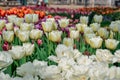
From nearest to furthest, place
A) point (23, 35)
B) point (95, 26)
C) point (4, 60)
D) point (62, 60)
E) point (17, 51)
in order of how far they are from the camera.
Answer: point (4, 60), point (62, 60), point (17, 51), point (23, 35), point (95, 26)

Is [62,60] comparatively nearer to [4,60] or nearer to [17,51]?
[4,60]

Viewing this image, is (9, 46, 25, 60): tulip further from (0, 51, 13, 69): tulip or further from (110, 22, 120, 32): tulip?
(110, 22, 120, 32): tulip

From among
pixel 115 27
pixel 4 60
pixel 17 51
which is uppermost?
pixel 4 60

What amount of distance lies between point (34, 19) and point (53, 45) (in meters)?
0.89

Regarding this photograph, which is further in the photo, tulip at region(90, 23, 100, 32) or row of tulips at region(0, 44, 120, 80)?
tulip at region(90, 23, 100, 32)

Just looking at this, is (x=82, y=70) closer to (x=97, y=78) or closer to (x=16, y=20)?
(x=97, y=78)

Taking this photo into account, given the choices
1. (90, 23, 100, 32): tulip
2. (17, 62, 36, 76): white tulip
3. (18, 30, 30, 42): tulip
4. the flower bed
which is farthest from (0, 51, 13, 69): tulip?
(90, 23, 100, 32): tulip

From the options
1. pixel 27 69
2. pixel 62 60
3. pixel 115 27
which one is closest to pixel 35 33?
pixel 115 27

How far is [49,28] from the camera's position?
154 inches

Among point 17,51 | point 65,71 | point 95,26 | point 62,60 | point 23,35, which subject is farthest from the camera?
point 95,26

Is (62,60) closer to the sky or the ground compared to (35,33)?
closer to the sky

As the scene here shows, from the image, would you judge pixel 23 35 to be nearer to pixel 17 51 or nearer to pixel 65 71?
pixel 17 51

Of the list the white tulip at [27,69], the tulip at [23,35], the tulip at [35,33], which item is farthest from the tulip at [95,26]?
the white tulip at [27,69]

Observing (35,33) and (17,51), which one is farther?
(35,33)
